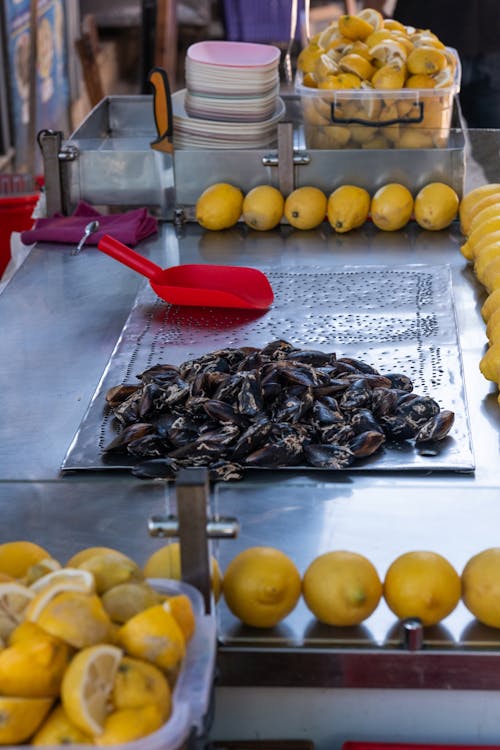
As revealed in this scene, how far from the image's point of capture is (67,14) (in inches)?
264

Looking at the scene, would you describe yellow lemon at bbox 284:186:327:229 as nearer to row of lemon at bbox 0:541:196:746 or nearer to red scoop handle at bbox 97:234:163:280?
red scoop handle at bbox 97:234:163:280

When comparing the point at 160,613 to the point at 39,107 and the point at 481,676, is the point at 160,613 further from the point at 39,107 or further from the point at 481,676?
the point at 39,107

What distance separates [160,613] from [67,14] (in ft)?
20.7

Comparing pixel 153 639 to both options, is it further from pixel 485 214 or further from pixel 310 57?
pixel 310 57

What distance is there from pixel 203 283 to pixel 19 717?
1.63 metres

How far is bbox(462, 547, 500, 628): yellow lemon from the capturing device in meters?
1.23

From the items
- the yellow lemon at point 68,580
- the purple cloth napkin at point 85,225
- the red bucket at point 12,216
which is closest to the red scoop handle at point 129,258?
the purple cloth napkin at point 85,225

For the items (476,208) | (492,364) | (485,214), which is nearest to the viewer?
(492,364)

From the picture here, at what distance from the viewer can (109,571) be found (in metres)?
1.10

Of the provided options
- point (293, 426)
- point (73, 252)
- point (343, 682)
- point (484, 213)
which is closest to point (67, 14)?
point (73, 252)

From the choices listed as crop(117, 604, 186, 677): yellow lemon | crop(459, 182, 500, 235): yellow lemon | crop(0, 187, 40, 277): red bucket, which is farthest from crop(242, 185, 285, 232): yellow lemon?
crop(117, 604, 186, 677): yellow lemon

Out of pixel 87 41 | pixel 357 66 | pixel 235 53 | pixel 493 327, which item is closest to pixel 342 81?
pixel 357 66

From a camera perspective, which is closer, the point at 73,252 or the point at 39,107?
→ the point at 73,252

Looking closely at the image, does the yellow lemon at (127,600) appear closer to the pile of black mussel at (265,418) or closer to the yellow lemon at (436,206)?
the pile of black mussel at (265,418)
